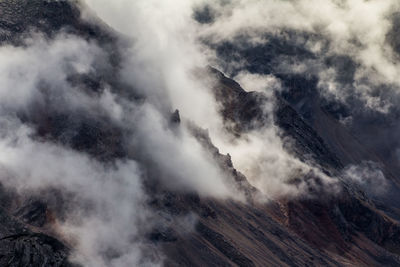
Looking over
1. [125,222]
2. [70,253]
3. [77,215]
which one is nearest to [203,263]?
[125,222]

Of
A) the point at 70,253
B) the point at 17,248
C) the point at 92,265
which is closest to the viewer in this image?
the point at 17,248

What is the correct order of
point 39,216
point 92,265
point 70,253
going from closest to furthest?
point 70,253 → point 92,265 → point 39,216

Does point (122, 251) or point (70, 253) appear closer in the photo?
point (70, 253)

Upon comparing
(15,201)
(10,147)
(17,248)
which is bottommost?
(17,248)

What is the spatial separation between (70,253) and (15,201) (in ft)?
127

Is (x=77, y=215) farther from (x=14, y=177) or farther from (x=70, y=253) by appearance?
(x=70, y=253)

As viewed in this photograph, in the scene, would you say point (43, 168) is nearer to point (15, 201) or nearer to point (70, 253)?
point (15, 201)

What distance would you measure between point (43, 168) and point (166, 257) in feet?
150

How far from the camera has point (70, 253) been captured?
150250 mm

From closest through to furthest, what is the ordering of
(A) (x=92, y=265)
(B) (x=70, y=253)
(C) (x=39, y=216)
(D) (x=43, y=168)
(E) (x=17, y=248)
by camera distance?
(E) (x=17, y=248), (B) (x=70, y=253), (A) (x=92, y=265), (C) (x=39, y=216), (D) (x=43, y=168)

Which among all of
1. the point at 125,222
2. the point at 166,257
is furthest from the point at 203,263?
the point at 125,222

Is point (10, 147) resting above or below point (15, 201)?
above

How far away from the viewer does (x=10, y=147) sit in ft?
630

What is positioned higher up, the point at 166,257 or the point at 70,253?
the point at 166,257
